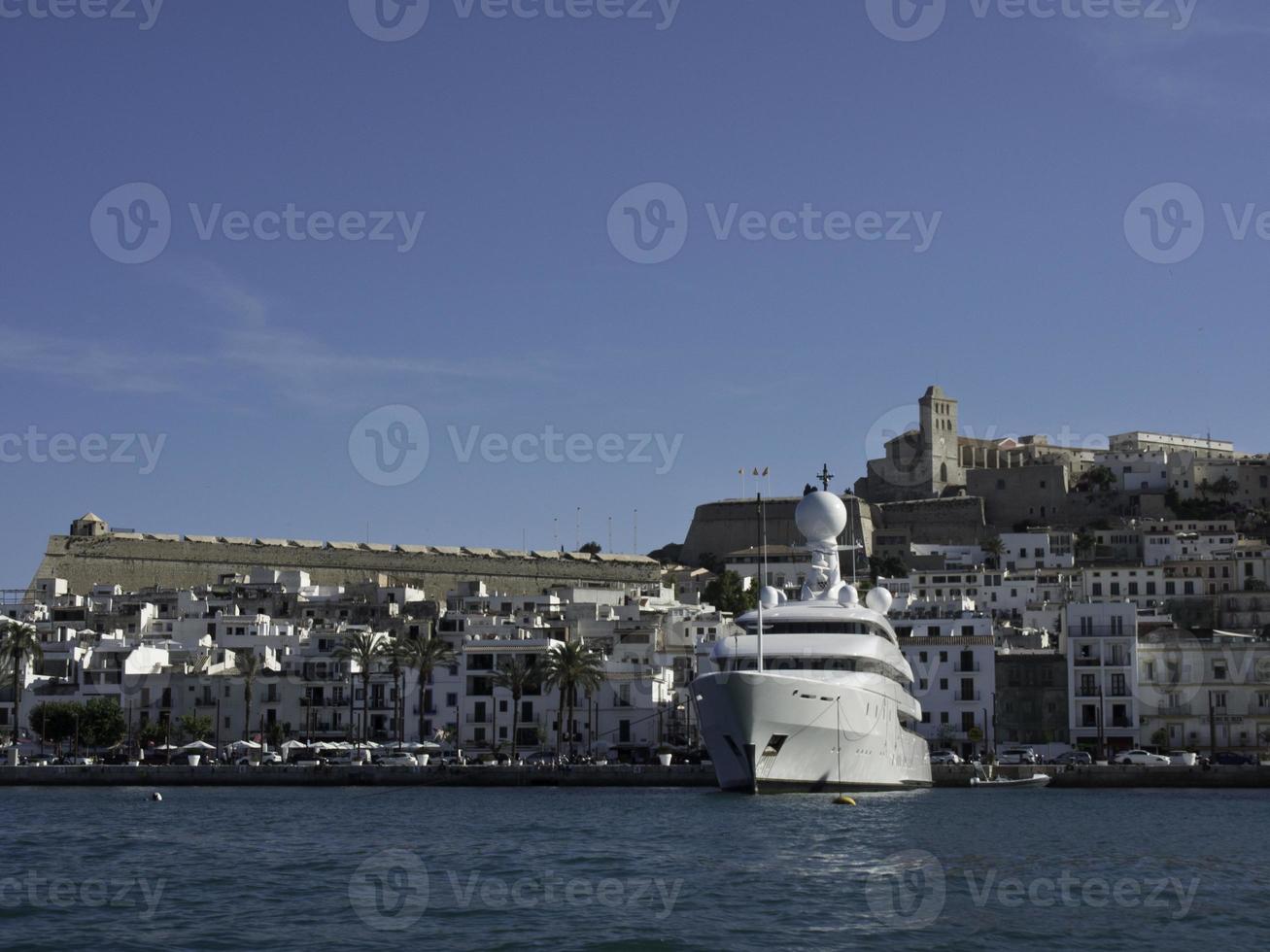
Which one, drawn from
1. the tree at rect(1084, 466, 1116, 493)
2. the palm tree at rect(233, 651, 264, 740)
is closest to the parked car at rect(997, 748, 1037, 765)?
the palm tree at rect(233, 651, 264, 740)

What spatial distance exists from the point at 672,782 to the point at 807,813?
20.1m

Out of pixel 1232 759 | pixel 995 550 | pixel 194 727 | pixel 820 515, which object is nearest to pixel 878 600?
pixel 820 515

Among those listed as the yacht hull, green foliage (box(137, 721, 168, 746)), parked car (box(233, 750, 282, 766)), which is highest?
the yacht hull

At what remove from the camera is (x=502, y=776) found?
217 feet

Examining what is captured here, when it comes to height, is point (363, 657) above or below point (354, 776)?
above

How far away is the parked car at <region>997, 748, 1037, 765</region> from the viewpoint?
68.9m

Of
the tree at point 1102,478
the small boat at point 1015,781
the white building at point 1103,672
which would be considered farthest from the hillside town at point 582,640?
the tree at point 1102,478

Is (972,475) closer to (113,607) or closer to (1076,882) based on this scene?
(113,607)

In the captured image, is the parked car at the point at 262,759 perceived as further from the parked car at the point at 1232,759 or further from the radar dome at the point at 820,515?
the parked car at the point at 1232,759

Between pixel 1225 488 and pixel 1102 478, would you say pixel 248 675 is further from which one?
pixel 1225 488

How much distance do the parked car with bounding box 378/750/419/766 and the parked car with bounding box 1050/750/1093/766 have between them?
23954 mm

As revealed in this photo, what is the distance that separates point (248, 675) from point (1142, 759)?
35526 mm

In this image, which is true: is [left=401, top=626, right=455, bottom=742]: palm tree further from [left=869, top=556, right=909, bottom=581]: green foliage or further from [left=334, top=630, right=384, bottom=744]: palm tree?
[left=869, top=556, right=909, bottom=581]: green foliage

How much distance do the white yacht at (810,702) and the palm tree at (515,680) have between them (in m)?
17.2
